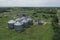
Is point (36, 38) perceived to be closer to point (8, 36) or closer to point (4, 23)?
point (8, 36)

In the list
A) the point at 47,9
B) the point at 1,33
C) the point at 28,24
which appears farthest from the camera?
the point at 47,9

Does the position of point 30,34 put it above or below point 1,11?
below

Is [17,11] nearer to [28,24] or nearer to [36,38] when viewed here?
[28,24]

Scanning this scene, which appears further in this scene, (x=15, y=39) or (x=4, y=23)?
(x=4, y=23)

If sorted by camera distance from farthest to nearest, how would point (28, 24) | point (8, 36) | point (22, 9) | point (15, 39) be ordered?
point (22, 9)
point (28, 24)
point (8, 36)
point (15, 39)

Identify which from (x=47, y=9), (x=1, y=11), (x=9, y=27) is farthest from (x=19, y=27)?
(x=47, y=9)

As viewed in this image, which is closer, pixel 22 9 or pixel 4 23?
pixel 4 23

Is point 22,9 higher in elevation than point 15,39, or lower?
higher

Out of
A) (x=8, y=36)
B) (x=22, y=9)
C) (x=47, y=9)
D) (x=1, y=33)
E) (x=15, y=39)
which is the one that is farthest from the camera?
(x=47, y=9)

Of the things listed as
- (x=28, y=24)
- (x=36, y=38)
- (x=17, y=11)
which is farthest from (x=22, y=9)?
(x=36, y=38)
